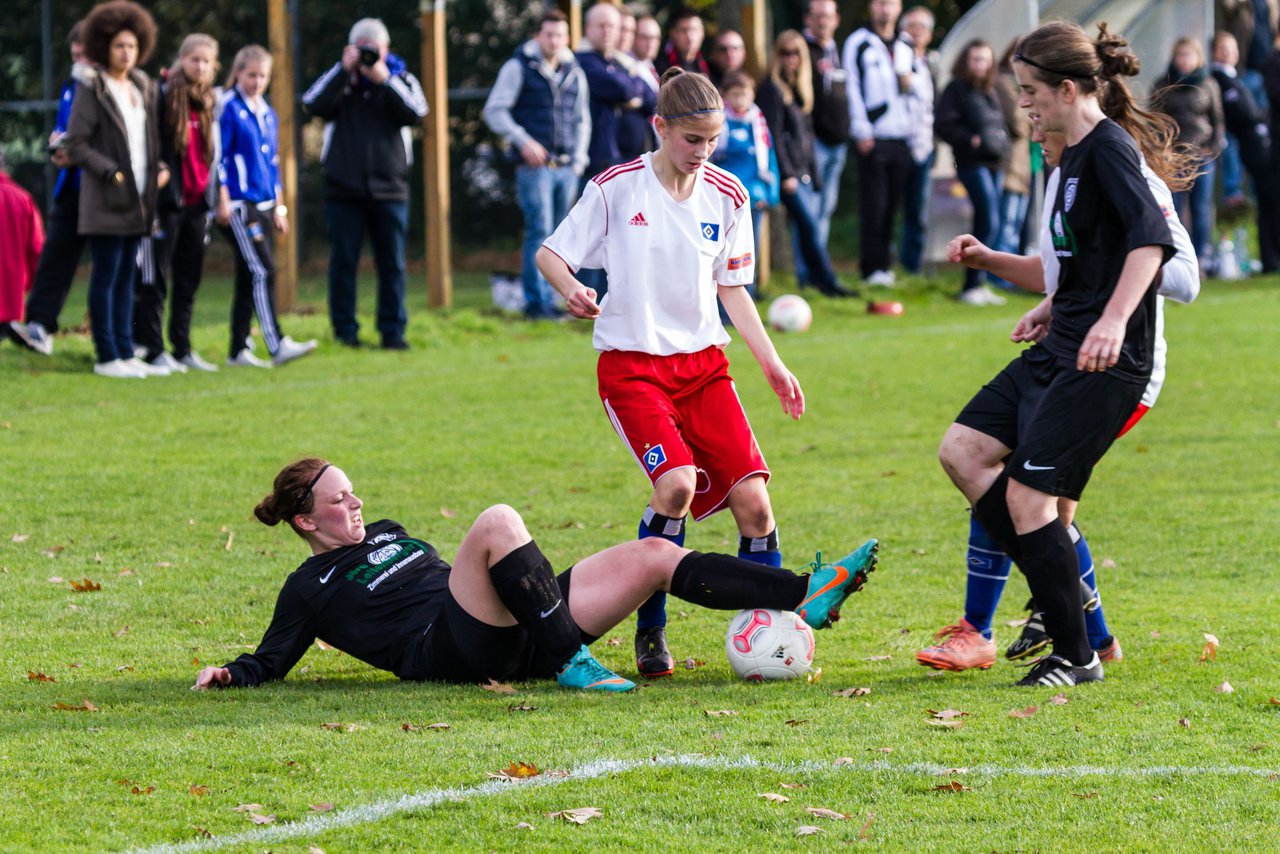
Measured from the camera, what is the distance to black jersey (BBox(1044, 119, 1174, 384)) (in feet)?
17.5

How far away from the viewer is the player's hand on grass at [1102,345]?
17.0 ft

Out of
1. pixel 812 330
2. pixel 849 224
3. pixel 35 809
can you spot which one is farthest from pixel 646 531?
pixel 849 224

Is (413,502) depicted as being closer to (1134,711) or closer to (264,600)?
(264,600)

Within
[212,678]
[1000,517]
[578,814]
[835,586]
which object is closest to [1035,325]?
[1000,517]

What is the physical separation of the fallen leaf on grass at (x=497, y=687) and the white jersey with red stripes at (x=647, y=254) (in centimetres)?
119

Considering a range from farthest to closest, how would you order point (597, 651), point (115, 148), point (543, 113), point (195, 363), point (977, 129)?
point (977, 129) < point (543, 113) < point (195, 363) < point (115, 148) < point (597, 651)

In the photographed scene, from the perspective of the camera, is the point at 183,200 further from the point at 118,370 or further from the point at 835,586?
the point at 835,586

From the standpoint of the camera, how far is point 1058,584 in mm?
5551

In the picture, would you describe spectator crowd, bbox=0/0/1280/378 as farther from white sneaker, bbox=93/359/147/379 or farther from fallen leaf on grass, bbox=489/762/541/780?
fallen leaf on grass, bbox=489/762/541/780

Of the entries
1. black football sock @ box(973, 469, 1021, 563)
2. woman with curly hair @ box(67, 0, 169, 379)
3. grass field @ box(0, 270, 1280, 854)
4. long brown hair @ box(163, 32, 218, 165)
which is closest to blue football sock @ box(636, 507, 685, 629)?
grass field @ box(0, 270, 1280, 854)

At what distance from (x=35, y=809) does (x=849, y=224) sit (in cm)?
2526

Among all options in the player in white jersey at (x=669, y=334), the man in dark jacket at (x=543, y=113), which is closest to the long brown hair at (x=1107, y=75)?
the player in white jersey at (x=669, y=334)

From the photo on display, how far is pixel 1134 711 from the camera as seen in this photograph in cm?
522

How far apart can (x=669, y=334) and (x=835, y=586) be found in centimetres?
105
